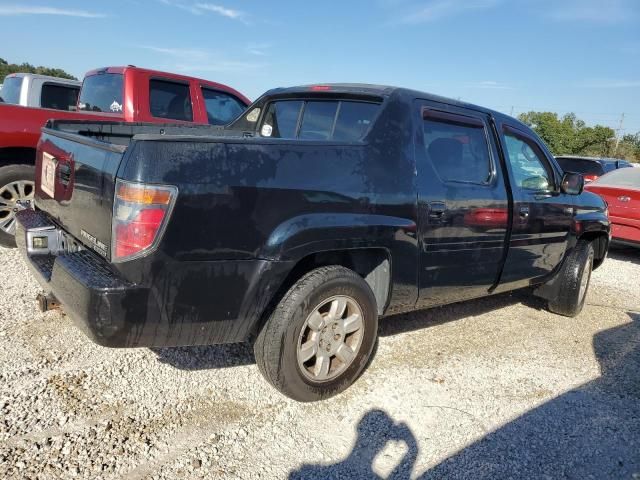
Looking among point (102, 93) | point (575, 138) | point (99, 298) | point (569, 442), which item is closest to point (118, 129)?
point (99, 298)

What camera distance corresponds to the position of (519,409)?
10.4 feet

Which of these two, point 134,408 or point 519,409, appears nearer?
point 134,408

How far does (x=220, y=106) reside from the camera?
6.94 meters

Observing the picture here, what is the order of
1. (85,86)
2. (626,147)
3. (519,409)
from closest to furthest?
(519,409)
(85,86)
(626,147)

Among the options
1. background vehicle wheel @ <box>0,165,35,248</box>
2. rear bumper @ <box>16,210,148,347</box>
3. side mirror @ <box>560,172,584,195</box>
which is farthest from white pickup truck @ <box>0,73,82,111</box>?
Result: side mirror @ <box>560,172,584,195</box>

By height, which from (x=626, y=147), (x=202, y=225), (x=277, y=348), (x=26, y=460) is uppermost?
(x=626, y=147)

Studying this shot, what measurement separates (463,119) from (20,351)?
3358mm

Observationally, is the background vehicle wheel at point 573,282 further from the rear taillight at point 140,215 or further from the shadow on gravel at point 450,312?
the rear taillight at point 140,215

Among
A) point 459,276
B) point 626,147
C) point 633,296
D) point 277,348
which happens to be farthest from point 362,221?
point 626,147

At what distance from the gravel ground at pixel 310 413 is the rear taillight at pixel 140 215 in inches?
37.9

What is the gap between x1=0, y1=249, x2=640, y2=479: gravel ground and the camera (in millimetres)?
2459

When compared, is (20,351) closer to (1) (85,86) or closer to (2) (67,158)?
(2) (67,158)

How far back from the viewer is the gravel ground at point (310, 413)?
2.46 metres

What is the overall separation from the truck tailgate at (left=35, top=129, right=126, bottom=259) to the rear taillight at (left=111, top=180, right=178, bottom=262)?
0.12 m
